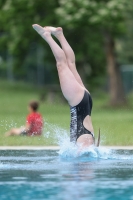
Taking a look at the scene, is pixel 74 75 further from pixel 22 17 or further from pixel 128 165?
pixel 22 17

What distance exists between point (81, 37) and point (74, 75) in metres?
23.6

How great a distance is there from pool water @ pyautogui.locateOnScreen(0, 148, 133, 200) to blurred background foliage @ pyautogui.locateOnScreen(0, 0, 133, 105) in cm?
1408

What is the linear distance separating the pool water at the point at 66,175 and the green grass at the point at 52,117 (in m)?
2.68

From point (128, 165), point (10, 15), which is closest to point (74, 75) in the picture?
point (128, 165)

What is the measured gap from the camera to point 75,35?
34.5 meters

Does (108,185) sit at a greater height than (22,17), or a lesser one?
lesser

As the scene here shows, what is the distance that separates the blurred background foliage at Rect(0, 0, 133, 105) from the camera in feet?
87.6

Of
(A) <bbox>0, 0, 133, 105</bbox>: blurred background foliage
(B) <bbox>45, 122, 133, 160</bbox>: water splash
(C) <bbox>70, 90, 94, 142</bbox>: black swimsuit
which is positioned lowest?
(B) <bbox>45, 122, 133, 160</bbox>: water splash

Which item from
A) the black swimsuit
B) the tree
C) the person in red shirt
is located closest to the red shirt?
the person in red shirt

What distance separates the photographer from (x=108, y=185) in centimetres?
890

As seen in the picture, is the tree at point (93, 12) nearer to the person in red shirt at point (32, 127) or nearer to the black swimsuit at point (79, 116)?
the person in red shirt at point (32, 127)

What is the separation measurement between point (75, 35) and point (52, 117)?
30.5ft

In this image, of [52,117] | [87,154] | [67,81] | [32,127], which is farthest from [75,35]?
[87,154]

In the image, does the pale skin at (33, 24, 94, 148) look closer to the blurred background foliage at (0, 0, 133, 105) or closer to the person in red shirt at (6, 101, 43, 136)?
the person in red shirt at (6, 101, 43, 136)
